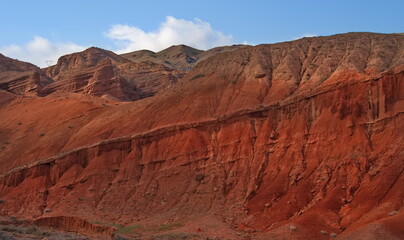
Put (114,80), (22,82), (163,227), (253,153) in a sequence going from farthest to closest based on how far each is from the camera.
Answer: (22,82)
(114,80)
(253,153)
(163,227)

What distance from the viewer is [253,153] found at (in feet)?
134

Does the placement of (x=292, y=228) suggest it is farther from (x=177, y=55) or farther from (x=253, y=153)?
(x=177, y=55)

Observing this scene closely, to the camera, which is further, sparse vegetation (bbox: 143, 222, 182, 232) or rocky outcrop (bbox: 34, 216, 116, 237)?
rocky outcrop (bbox: 34, 216, 116, 237)

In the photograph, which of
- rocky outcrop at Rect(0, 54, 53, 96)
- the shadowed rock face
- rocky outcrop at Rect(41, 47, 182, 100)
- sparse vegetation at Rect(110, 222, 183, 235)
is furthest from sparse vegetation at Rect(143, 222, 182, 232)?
rocky outcrop at Rect(0, 54, 53, 96)

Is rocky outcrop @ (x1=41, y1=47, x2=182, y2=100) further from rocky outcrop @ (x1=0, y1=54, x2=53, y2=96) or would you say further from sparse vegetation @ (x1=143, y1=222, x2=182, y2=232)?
sparse vegetation @ (x1=143, y1=222, x2=182, y2=232)

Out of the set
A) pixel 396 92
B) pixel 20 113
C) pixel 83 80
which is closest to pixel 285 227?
pixel 396 92

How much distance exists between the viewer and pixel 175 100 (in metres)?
52.0

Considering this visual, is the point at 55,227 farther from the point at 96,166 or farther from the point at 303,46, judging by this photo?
the point at 303,46

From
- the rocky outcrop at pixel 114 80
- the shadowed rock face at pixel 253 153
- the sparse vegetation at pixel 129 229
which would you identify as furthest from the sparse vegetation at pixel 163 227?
the rocky outcrop at pixel 114 80

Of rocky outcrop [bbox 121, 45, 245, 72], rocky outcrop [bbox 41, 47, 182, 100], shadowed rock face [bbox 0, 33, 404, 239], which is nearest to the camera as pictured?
shadowed rock face [bbox 0, 33, 404, 239]

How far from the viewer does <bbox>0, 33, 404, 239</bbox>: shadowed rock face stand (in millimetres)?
33938

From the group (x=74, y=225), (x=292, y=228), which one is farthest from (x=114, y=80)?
(x=292, y=228)

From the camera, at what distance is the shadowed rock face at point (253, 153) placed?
111 feet

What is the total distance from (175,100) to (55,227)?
18110 mm
